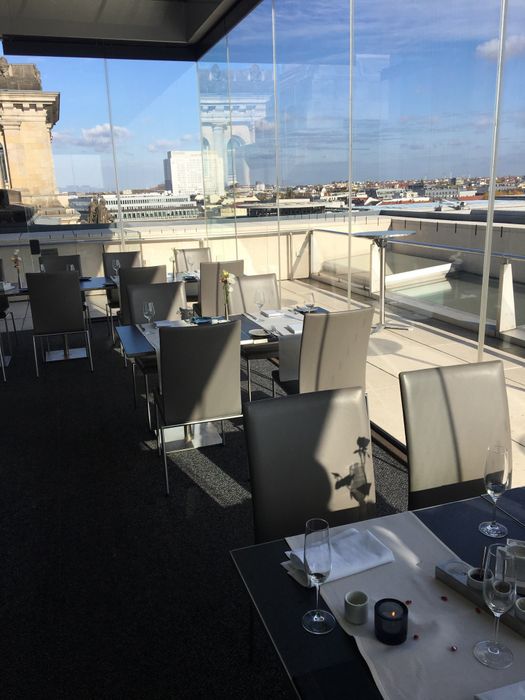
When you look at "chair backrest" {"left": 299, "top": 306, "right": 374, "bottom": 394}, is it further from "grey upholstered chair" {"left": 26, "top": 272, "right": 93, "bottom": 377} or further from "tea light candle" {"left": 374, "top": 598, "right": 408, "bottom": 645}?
"grey upholstered chair" {"left": 26, "top": 272, "right": 93, "bottom": 377}

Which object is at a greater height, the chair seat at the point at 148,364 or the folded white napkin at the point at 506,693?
the folded white napkin at the point at 506,693

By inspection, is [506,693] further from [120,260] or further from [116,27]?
[116,27]

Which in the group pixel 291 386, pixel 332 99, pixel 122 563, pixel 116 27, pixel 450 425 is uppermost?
pixel 116 27

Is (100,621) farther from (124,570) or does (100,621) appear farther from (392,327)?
(392,327)

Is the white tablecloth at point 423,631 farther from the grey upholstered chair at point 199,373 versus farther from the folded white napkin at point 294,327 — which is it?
the folded white napkin at point 294,327

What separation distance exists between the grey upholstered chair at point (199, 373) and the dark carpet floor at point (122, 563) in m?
0.38

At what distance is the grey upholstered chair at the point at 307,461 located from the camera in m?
1.95

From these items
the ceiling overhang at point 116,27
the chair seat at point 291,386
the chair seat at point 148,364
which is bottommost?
the chair seat at point 291,386

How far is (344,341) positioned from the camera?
3314 millimetres

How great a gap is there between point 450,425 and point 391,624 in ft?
3.83

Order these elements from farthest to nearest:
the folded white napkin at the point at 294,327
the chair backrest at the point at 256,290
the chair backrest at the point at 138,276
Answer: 1. the chair backrest at the point at 138,276
2. the chair backrest at the point at 256,290
3. the folded white napkin at the point at 294,327

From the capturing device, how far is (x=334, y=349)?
10.9 feet

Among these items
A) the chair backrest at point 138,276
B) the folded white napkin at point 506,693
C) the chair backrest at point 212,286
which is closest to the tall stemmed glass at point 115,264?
the chair backrest at point 138,276

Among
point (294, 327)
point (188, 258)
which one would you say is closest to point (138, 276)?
point (188, 258)
